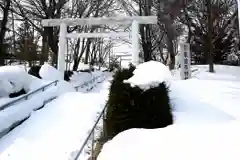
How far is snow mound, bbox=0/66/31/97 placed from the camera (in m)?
8.58

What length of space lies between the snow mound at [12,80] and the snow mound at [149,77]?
4325 mm

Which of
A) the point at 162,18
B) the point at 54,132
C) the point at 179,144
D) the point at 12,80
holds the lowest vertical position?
the point at 54,132

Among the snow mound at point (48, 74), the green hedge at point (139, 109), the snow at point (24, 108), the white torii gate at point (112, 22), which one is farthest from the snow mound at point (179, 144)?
the white torii gate at point (112, 22)

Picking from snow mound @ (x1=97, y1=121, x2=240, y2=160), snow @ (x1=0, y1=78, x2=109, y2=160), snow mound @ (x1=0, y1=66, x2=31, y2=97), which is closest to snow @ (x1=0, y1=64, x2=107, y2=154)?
snow mound @ (x1=0, y1=66, x2=31, y2=97)

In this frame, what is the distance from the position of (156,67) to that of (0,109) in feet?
11.3

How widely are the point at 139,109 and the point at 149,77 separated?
0.59m

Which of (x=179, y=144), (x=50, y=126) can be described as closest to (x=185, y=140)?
(x=179, y=144)

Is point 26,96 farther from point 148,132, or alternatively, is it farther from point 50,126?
point 148,132

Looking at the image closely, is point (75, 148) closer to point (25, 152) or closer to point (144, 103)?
point (25, 152)

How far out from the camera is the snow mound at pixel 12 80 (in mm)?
8578

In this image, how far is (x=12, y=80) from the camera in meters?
9.05

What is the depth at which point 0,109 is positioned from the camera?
684 cm

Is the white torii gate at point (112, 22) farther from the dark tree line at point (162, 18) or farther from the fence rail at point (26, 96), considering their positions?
the dark tree line at point (162, 18)

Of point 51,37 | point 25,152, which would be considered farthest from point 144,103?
point 51,37
